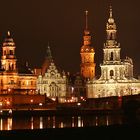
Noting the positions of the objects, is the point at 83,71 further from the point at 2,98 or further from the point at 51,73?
the point at 2,98

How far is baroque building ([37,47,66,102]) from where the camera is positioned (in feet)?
436

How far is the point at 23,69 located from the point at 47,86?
223 inches

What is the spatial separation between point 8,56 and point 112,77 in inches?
760

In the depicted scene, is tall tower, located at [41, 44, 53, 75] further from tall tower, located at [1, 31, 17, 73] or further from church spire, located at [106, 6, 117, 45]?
church spire, located at [106, 6, 117, 45]

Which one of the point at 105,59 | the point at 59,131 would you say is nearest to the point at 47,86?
the point at 105,59

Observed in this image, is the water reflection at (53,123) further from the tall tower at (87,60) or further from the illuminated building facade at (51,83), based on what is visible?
the tall tower at (87,60)

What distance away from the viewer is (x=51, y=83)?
133250mm

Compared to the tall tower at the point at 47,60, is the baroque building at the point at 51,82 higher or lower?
lower

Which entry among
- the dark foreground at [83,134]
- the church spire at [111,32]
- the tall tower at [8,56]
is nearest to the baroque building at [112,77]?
the church spire at [111,32]

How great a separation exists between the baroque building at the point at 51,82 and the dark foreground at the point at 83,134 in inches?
3003

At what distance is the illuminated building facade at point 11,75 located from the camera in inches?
5007

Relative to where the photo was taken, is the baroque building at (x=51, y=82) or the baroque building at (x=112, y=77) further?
the baroque building at (x=51, y=82)

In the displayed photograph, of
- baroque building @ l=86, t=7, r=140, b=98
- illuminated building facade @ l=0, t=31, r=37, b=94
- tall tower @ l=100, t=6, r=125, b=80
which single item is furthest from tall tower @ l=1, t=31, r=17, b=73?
tall tower @ l=100, t=6, r=125, b=80

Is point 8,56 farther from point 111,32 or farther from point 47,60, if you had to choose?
point 111,32
